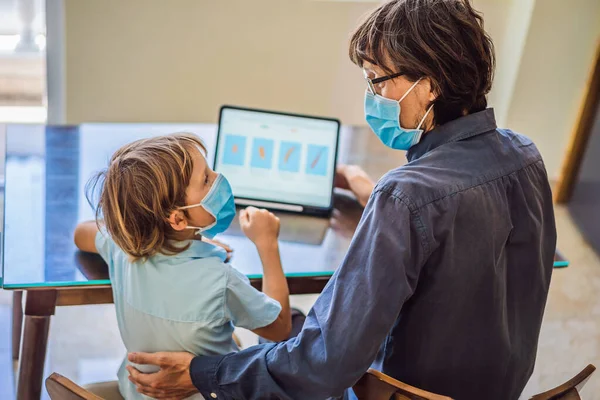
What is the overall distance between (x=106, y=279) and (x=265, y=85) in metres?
1.88

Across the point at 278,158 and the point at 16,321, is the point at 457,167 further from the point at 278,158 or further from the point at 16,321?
the point at 16,321

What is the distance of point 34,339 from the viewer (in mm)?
1598

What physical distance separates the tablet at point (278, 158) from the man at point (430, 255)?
0.49 meters

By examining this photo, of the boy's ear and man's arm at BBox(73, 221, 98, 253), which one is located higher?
the boy's ear

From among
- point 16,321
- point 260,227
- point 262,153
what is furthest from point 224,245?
point 16,321

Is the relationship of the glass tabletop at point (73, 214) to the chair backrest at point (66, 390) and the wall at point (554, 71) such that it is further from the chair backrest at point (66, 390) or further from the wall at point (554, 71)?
the wall at point (554, 71)

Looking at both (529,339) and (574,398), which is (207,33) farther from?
(574,398)

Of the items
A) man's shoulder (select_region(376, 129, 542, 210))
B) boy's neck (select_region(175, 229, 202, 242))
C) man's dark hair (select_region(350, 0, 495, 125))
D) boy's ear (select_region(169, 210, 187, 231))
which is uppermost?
man's dark hair (select_region(350, 0, 495, 125))

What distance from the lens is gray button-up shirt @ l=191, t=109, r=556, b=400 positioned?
115 centimetres

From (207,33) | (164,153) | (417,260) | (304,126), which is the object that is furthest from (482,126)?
(207,33)

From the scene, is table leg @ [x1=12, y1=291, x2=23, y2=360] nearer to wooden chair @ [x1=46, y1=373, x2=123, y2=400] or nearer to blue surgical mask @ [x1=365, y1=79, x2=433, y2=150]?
wooden chair @ [x1=46, y1=373, x2=123, y2=400]

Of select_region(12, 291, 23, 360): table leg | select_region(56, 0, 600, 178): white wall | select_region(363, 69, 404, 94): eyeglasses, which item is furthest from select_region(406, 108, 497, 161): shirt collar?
select_region(56, 0, 600, 178): white wall

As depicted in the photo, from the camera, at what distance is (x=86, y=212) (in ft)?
5.70

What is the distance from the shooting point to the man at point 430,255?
116 centimetres
